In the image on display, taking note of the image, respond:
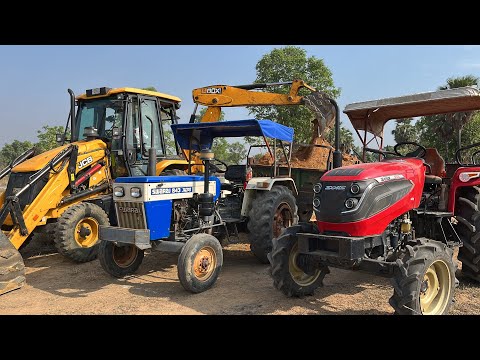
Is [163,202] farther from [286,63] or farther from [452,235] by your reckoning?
[286,63]

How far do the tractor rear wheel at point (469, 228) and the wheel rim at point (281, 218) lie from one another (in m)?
2.52

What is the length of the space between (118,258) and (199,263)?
150 cm

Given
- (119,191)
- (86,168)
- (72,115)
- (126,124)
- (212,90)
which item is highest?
(212,90)

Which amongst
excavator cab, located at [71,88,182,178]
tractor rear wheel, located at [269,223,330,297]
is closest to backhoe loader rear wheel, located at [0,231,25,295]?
excavator cab, located at [71,88,182,178]

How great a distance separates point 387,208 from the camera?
14.1 feet

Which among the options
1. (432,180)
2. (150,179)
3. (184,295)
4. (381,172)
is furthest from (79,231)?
(432,180)

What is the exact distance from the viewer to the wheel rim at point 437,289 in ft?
13.5

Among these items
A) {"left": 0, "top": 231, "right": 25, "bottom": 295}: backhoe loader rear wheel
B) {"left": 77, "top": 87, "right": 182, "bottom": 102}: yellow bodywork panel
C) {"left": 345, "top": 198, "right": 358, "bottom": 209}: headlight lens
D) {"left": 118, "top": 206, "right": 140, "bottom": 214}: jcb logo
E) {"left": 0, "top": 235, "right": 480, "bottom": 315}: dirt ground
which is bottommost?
{"left": 0, "top": 235, "right": 480, "bottom": 315}: dirt ground

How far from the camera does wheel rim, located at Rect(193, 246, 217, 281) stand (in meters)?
5.23

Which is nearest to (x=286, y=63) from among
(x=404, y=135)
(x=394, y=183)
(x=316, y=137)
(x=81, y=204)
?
(x=316, y=137)

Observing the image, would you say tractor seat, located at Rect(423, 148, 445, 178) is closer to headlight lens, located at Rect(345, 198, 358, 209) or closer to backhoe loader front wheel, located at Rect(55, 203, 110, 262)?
headlight lens, located at Rect(345, 198, 358, 209)

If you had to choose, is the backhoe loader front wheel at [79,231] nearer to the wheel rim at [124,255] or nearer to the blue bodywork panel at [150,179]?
the wheel rim at [124,255]

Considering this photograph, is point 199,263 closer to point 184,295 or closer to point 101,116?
point 184,295

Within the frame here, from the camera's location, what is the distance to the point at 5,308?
4.83 meters
